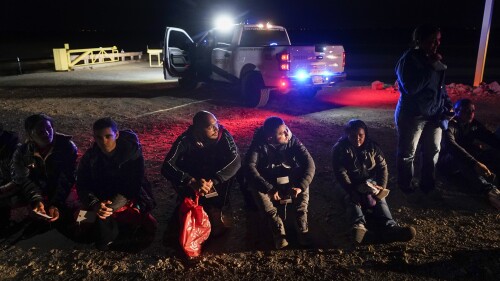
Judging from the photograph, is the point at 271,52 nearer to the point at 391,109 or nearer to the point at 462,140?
the point at 391,109

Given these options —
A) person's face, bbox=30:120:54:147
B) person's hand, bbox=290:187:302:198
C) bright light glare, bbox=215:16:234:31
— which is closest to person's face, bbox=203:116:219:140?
person's hand, bbox=290:187:302:198

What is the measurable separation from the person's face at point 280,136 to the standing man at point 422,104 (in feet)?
4.54

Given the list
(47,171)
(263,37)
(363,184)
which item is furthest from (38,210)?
(263,37)

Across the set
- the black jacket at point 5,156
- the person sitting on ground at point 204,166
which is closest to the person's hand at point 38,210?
the black jacket at point 5,156

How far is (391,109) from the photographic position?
9.35m

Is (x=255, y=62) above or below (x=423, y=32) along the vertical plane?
below

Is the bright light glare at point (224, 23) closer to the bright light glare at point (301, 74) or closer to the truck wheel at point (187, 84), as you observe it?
the truck wheel at point (187, 84)

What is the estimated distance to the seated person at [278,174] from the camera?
3.54m

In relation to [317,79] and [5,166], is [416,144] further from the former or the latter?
[317,79]

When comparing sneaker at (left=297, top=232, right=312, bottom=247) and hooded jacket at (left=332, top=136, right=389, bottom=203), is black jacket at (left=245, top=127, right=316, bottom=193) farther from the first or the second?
sneaker at (left=297, top=232, right=312, bottom=247)

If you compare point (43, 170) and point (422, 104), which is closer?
point (43, 170)

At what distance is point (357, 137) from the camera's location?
3.92 m

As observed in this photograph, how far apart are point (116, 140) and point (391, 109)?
7.40 meters

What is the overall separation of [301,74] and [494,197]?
527 centimetres
